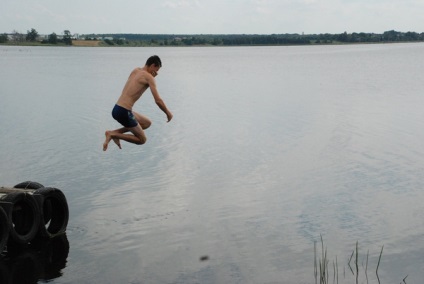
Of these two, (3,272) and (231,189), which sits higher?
(3,272)

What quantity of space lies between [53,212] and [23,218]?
4.81ft

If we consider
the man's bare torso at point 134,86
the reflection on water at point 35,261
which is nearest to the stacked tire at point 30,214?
the reflection on water at point 35,261

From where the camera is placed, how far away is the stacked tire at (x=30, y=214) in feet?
61.4

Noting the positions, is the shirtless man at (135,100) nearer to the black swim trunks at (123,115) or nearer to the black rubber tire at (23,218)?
the black swim trunks at (123,115)

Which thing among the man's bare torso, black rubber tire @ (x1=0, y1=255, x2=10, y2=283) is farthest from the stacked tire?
the man's bare torso

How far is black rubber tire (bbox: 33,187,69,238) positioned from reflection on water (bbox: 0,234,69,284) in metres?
0.34

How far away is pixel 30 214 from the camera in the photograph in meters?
19.8

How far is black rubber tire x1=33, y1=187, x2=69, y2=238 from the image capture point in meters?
20.4

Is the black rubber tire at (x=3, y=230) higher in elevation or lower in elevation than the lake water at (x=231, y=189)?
higher

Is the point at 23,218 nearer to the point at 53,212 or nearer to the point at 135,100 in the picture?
the point at 53,212

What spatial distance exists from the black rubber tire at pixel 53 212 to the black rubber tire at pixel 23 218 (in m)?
0.35

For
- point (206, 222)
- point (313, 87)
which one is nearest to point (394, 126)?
point (206, 222)

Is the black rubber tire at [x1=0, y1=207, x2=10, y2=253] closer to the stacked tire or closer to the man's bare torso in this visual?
the stacked tire

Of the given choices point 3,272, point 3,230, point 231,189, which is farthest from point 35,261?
point 231,189
